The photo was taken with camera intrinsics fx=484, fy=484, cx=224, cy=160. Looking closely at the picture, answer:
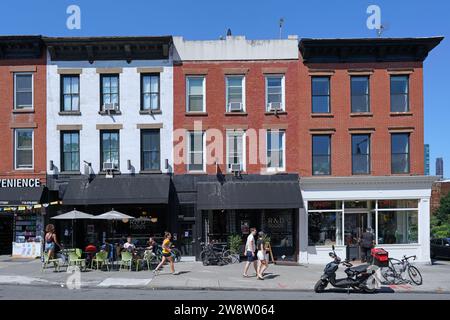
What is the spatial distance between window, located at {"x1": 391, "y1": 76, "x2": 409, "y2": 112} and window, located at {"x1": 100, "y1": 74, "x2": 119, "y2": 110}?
1360cm

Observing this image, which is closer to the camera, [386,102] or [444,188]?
[386,102]

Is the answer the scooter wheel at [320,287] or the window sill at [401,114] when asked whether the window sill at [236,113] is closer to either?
the window sill at [401,114]

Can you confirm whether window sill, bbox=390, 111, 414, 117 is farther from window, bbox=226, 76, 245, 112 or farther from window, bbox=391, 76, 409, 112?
window, bbox=226, 76, 245, 112

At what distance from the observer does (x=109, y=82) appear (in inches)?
942

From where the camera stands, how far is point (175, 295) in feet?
46.8

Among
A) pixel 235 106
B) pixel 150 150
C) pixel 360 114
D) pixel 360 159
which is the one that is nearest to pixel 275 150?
pixel 235 106

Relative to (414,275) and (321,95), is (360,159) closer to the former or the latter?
(321,95)

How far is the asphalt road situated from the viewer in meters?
13.7

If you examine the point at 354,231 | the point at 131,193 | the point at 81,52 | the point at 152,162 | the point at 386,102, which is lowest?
the point at 354,231

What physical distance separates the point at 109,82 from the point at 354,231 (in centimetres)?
1415

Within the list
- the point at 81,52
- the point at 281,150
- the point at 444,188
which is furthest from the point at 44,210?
the point at 444,188

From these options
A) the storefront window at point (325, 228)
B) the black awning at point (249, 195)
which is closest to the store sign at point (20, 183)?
the black awning at point (249, 195)

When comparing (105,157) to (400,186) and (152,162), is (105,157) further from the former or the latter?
(400,186)

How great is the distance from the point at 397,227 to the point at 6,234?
19.7 m
